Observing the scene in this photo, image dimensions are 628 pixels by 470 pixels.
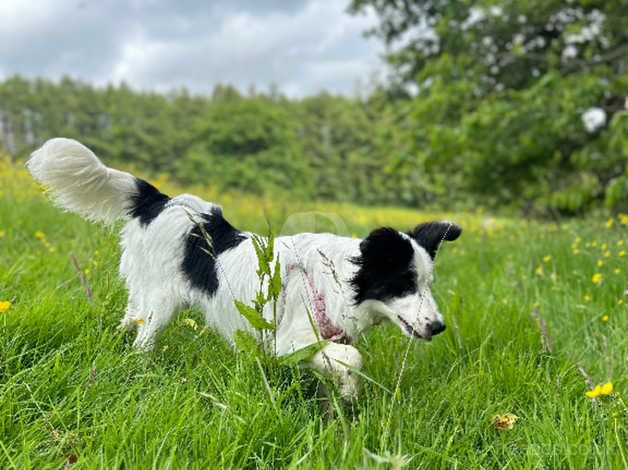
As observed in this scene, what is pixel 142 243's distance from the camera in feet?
8.71

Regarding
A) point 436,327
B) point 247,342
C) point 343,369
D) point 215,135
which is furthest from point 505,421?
point 215,135

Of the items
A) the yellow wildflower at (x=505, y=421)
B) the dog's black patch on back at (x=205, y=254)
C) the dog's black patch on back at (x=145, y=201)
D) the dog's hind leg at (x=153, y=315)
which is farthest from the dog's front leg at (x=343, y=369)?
the dog's black patch on back at (x=145, y=201)

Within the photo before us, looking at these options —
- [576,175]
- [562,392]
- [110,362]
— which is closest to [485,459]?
[562,392]

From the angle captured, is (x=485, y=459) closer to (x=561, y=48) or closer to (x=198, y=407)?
(x=198, y=407)

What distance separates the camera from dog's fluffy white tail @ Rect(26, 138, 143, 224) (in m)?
2.60

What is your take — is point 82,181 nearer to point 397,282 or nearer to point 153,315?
point 153,315

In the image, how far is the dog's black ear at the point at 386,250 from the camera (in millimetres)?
2123

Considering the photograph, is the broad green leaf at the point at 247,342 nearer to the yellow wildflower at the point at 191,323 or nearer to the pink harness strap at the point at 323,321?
the pink harness strap at the point at 323,321

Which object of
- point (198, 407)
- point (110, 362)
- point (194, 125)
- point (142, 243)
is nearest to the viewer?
point (198, 407)

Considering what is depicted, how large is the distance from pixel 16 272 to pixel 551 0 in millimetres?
9107

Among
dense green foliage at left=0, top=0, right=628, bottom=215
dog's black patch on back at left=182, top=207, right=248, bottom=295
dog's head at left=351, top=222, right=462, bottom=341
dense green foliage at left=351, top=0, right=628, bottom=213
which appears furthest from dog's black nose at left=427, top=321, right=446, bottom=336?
dense green foliage at left=351, top=0, right=628, bottom=213

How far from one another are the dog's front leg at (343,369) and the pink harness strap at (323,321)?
0.23 metres

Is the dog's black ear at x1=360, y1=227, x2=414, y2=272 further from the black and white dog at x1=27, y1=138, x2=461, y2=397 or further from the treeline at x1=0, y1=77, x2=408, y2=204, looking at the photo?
the treeline at x1=0, y1=77, x2=408, y2=204

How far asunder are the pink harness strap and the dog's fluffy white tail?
1196 mm
